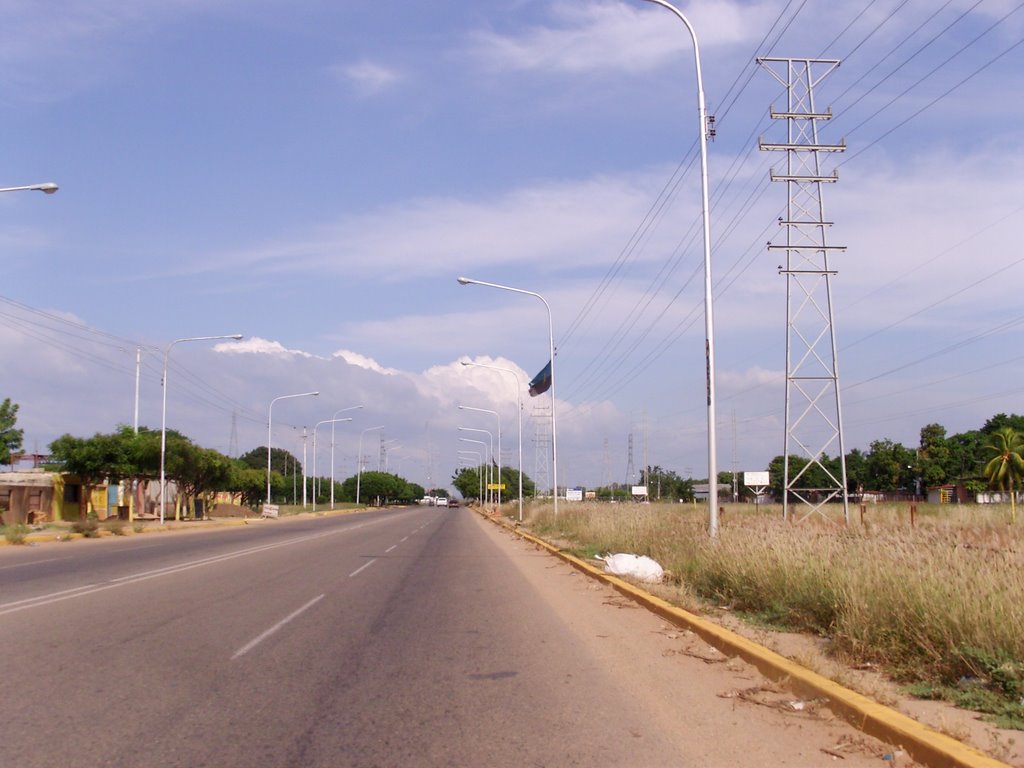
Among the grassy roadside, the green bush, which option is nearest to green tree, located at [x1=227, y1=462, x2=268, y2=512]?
the green bush

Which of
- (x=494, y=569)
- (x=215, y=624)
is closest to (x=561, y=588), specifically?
(x=494, y=569)

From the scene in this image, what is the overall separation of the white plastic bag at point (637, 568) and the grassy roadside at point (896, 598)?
0.57 m

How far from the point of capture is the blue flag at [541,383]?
49.4 m

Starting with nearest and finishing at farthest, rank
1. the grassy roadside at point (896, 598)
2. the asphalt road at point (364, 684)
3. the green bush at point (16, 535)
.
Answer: the asphalt road at point (364, 684) < the grassy roadside at point (896, 598) < the green bush at point (16, 535)

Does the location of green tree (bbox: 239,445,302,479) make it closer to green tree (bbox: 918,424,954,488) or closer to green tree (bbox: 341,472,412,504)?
green tree (bbox: 341,472,412,504)

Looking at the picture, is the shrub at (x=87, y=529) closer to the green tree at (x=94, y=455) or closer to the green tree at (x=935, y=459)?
the green tree at (x=94, y=455)

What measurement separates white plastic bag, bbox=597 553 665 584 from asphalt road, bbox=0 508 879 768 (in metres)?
1.07

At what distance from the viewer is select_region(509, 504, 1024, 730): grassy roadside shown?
747 cm

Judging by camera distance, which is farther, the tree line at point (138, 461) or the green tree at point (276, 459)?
the green tree at point (276, 459)

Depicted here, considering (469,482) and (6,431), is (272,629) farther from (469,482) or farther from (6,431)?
(469,482)

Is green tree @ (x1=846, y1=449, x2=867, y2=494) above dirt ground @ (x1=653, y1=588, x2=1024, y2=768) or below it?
above

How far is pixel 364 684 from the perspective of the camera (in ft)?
28.2

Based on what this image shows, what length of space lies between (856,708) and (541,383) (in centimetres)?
4589

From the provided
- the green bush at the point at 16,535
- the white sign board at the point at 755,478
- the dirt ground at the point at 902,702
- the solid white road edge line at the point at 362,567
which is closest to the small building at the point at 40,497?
the green bush at the point at 16,535
